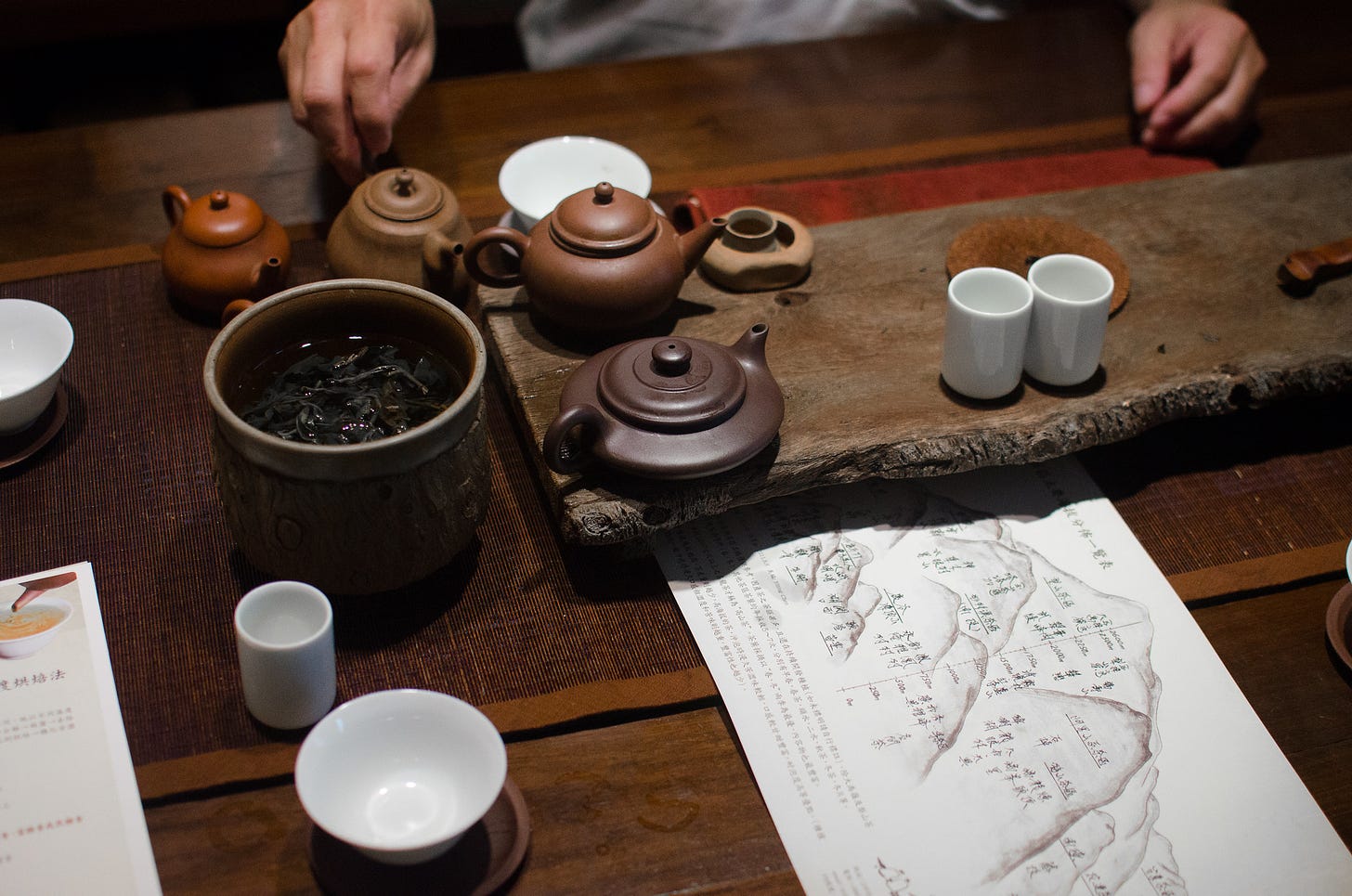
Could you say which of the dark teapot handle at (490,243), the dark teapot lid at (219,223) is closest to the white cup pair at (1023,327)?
the dark teapot handle at (490,243)

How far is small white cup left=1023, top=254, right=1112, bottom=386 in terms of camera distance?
4.23 feet

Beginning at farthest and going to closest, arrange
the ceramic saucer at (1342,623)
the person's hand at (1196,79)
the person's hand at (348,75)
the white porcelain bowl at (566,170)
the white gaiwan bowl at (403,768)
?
the person's hand at (1196,79) → the white porcelain bowl at (566,170) → the person's hand at (348,75) → the ceramic saucer at (1342,623) → the white gaiwan bowl at (403,768)

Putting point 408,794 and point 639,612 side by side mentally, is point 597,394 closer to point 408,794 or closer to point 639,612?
point 639,612

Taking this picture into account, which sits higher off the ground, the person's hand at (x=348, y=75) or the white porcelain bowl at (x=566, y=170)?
the person's hand at (x=348, y=75)

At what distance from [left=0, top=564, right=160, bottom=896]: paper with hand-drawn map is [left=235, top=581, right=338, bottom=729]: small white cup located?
0.13 meters

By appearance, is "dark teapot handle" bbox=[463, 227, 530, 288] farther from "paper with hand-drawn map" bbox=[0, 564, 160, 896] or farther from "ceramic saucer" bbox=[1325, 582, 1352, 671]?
"ceramic saucer" bbox=[1325, 582, 1352, 671]

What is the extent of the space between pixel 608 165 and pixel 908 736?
0.99 meters

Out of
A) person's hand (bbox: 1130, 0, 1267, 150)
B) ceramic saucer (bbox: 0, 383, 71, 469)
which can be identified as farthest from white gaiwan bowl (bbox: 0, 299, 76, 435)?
person's hand (bbox: 1130, 0, 1267, 150)

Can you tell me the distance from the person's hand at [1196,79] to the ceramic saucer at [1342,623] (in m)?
0.94

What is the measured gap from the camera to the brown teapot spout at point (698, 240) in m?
1.35

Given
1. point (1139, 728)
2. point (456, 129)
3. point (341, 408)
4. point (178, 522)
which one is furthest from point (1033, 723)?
point (456, 129)

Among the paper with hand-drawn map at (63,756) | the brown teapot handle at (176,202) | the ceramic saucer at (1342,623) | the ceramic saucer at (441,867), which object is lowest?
the ceramic saucer at (1342,623)

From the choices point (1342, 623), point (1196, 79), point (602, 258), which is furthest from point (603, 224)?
point (1196, 79)

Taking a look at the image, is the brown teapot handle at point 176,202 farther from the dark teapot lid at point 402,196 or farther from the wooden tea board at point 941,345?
the wooden tea board at point 941,345
